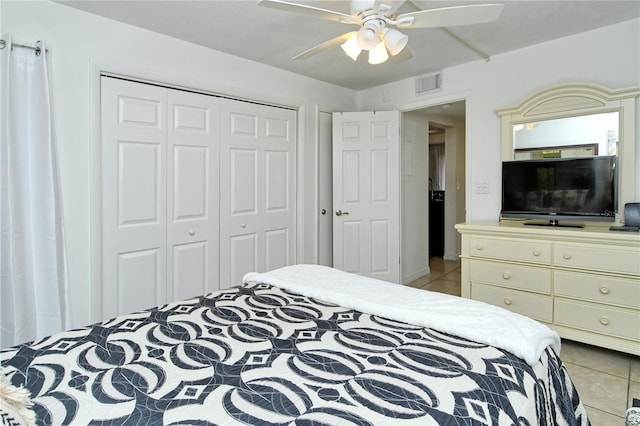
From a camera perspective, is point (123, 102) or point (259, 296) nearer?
point (259, 296)

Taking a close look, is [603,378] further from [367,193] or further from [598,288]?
[367,193]

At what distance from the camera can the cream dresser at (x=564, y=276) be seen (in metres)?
2.34

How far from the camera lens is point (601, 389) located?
212 centimetres

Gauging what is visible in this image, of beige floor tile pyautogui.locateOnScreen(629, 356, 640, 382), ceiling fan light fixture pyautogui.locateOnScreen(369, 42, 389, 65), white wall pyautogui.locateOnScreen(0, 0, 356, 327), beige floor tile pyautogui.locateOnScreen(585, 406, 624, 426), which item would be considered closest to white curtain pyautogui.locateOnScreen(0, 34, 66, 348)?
white wall pyautogui.locateOnScreen(0, 0, 356, 327)

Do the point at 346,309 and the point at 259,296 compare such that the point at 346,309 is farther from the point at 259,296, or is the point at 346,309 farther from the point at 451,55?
the point at 451,55

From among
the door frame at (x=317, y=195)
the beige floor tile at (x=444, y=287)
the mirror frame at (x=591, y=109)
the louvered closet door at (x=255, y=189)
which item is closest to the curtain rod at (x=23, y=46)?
the louvered closet door at (x=255, y=189)

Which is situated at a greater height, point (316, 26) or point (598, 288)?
point (316, 26)

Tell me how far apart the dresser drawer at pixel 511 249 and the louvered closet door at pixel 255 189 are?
1803 mm

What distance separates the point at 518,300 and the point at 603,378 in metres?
0.68

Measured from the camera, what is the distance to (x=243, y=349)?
44.8 inches

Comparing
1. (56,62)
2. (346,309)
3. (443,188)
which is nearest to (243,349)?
(346,309)

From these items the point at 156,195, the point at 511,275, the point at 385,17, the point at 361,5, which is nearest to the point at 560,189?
the point at 511,275

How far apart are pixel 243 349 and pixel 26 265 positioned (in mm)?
1898

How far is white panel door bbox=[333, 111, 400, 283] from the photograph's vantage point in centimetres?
401
